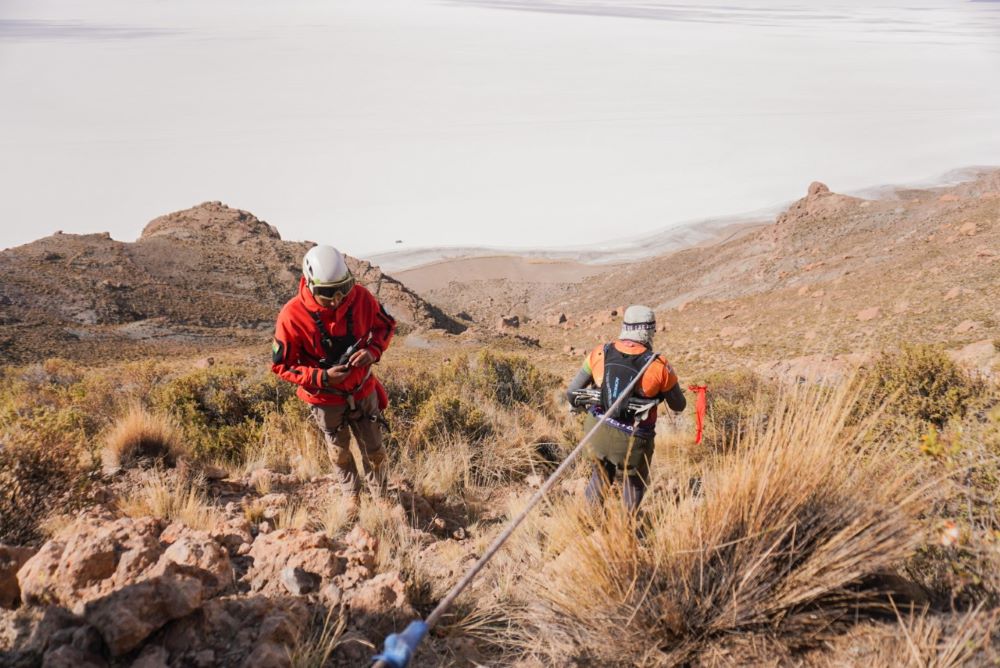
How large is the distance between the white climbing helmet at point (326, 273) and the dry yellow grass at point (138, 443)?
83.0 inches

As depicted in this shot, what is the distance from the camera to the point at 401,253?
3881 centimetres

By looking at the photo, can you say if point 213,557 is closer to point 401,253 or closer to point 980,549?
point 980,549

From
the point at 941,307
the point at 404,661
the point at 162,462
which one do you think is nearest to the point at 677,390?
the point at 404,661

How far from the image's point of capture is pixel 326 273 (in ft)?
10.2

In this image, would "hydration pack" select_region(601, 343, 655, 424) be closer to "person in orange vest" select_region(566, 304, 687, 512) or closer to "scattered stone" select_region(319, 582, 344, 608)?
"person in orange vest" select_region(566, 304, 687, 512)

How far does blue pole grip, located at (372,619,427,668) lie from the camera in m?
1.29

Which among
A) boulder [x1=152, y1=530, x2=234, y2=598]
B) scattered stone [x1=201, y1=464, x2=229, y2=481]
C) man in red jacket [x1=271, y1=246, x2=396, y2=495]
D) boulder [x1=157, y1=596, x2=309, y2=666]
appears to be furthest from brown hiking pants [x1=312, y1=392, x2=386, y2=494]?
boulder [x1=157, y1=596, x2=309, y2=666]

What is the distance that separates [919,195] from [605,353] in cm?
4427

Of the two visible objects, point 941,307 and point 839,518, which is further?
point 941,307

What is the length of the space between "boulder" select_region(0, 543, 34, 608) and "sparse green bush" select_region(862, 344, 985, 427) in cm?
601

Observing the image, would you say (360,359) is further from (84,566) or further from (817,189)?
(817,189)

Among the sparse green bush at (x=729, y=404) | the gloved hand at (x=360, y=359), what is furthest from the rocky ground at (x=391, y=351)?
the gloved hand at (x=360, y=359)

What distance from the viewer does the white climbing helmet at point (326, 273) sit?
3.11 m

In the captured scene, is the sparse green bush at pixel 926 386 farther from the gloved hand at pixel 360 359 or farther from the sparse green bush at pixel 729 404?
the gloved hand at pixel 360 359
